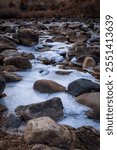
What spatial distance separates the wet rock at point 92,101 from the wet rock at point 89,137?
0.30 meters

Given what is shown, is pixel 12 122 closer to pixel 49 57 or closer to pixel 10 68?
pixel 10 68

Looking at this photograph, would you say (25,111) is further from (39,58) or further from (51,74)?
(39,58)

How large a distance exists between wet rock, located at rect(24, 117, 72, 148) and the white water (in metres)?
0.33

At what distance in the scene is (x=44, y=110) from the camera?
2602 millimetres

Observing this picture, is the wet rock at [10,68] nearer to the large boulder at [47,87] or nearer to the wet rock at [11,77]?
the wet rock at [11,77]

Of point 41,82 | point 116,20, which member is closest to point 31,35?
point 41,82

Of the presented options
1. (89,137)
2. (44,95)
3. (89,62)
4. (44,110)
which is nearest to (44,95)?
(44,95)

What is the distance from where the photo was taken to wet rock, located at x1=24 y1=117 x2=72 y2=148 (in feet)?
7.09

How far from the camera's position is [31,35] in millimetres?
6105

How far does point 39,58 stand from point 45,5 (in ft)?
44.1

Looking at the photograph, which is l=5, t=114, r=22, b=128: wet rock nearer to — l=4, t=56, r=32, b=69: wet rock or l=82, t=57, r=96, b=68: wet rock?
l=4, t=56, r=32, b=69: wet rock

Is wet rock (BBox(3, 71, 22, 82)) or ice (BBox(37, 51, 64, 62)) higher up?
wet rock (BBox(3, 71, 22, 82))

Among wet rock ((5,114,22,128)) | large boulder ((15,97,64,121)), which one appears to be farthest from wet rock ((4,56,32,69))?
wet rock ((5,114,22,128))

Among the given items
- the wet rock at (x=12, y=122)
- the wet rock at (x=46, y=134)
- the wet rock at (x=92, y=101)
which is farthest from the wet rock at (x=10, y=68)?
the wet rock at (x=46, y=134)
